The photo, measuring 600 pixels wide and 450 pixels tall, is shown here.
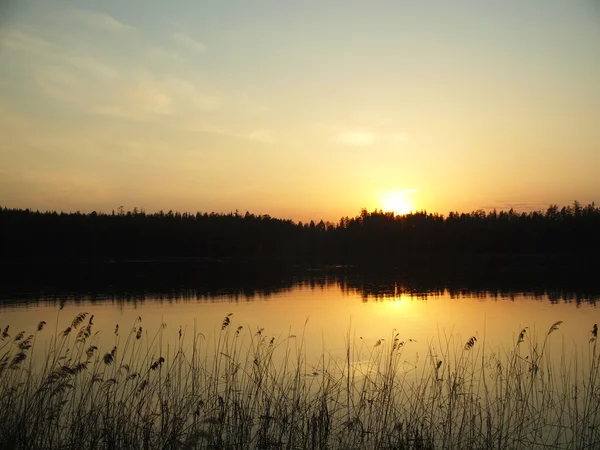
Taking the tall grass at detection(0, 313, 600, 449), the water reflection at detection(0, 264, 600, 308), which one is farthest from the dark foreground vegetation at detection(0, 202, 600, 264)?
the tall grass at detection(0, 313, 600, 449)

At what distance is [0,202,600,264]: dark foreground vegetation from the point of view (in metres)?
99.6

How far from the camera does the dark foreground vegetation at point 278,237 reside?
9962 cm

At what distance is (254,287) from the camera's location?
136 ft

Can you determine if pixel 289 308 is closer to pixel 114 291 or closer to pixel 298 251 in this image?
pixel 114 291

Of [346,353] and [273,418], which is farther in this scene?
[346,353]

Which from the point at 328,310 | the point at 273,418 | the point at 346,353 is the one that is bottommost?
the point at 328,310

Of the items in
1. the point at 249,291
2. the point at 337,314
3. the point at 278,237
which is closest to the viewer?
the point at 337,314

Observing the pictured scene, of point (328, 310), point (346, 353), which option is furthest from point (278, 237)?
point (346, 353)

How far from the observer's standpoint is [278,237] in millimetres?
128375

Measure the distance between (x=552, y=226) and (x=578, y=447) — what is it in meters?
113

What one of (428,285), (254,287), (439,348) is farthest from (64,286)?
(439,348)

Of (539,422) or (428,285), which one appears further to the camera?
(428,285)

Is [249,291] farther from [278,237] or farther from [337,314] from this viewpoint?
[278,237]

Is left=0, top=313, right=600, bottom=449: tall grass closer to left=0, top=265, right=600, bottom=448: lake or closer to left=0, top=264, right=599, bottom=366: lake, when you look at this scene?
left=0, top=265, right=600, bottom=448: lake
